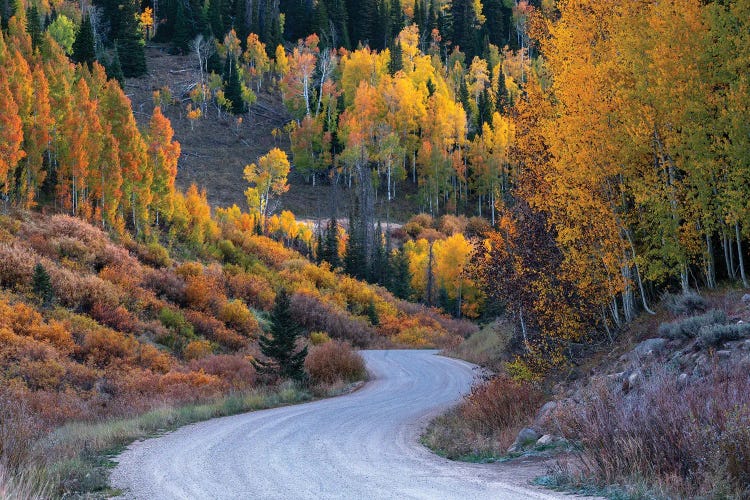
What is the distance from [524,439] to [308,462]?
11.8 feet

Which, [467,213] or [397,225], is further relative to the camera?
[467,213]

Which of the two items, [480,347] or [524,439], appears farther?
[480,347]

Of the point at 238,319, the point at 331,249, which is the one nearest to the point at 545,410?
the point at 238,319

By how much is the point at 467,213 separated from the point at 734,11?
69877 millimetres

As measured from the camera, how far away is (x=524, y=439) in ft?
33.2

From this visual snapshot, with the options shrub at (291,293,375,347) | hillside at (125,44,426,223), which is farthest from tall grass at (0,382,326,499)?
hillside at (125,44,426,223)

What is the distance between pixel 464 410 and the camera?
1368cm

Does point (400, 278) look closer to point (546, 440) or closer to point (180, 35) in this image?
point (546, 440)

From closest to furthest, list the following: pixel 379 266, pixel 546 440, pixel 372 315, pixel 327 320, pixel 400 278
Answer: pixel 546 440 < pixel 327 320 < pixel 372 315 < pixel 400 278 < pixel 379 266

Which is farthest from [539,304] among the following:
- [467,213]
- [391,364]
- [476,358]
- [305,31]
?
[305,31]

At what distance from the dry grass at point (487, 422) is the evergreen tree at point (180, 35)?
329 ft

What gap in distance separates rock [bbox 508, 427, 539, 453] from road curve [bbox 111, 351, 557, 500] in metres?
1.22

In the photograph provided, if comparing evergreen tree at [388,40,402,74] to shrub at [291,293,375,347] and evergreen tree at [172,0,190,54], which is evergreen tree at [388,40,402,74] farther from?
shrub at [291,293,375,347]

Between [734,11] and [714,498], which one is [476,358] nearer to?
[734,11]
